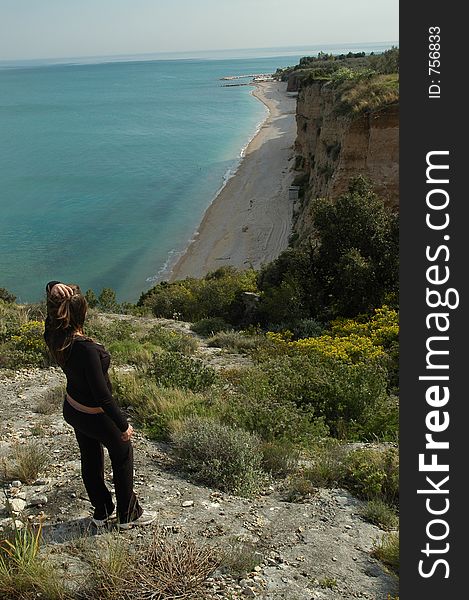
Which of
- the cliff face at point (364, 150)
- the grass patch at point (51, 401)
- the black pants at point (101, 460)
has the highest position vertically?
the cliff face at point (364, 150)

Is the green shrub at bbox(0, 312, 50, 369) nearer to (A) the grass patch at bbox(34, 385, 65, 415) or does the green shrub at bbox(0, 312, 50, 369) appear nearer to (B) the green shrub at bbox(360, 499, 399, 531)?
(A) the grass patch at bbox(34, 385, 65, 415)

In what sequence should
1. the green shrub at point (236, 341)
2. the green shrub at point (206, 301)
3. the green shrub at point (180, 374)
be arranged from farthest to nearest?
the green shrub at point (206, 301) < the green shrub at point (236, 341) < the green shrub at point (180, 374)

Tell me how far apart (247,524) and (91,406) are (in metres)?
1.49

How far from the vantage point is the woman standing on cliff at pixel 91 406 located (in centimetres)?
369

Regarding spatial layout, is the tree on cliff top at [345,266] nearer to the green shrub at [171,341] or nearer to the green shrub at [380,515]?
the green shrub at [171,341]

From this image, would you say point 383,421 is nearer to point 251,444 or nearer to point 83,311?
point 251,444

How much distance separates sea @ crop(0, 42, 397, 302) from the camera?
31031 millimetres

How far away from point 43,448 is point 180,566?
2416mm

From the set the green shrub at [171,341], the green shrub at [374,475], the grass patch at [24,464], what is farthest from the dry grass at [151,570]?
the green shrub at [171,341]

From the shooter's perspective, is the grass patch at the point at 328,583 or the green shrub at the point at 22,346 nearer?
the grass patch at the point at 328,583

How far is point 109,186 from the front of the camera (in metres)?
47.7

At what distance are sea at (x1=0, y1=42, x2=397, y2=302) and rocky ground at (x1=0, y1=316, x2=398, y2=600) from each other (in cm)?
2121

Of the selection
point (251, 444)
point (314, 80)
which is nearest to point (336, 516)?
point (251, 444)

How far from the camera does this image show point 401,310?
366 cm
